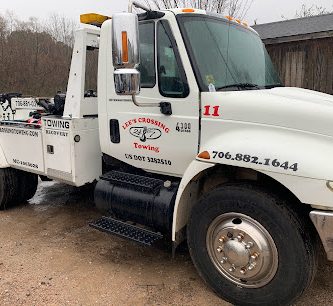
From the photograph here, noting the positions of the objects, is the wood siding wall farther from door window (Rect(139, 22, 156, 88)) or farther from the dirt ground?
the dirt ground

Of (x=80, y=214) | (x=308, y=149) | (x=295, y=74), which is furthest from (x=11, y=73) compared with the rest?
(x=308, y=149)

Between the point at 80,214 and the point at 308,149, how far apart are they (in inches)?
139

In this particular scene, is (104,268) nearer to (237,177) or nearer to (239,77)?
(237,177)

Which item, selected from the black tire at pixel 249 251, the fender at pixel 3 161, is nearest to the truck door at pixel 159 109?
the black tire at pixel 249 251

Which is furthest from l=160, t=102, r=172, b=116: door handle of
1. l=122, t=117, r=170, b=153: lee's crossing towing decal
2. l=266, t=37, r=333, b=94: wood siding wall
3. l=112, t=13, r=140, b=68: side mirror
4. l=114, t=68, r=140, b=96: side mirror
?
l=266, t=37, r=333, b=94: wood siding wall

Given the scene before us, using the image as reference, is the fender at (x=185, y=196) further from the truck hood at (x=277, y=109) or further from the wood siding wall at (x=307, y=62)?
the wood siding wall at (x=307, y=62)

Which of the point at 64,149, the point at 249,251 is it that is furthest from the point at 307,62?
the point at 249,251

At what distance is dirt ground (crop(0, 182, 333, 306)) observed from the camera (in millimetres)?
3158

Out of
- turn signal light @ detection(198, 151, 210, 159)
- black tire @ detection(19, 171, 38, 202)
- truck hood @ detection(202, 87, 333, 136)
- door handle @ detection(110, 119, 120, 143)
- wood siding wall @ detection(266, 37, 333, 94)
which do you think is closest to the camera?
truck hood @ detection(202, 87, 333, 136)

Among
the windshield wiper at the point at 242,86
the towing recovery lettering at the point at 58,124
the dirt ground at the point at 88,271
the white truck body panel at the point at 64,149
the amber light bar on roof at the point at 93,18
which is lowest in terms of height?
the dirt ground at the point at 88,271

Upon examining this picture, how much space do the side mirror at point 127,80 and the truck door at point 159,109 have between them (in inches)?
24.1

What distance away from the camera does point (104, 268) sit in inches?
144

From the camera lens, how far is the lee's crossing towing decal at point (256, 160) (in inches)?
102

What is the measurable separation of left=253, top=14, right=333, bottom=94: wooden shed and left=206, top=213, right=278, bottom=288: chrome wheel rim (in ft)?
25.7
